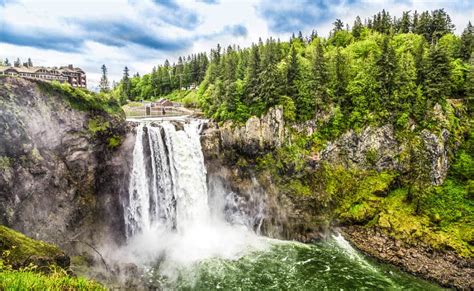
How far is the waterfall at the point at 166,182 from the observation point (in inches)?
1182

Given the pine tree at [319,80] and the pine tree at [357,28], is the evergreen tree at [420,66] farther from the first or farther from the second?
the pine tree at [357,28]

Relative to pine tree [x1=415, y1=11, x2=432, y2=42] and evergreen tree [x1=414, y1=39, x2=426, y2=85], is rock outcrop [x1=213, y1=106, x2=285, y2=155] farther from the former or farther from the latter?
pine tree [x1=415, y1=11, x2=432, y2=42]

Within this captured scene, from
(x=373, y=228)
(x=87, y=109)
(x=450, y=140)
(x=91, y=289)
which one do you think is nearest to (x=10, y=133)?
(x=87, y=109)

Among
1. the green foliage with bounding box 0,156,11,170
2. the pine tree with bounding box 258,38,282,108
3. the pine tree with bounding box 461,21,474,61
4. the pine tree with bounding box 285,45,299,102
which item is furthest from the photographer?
the pine tree with bounding box 461,21,474,61

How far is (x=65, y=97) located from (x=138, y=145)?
788cm

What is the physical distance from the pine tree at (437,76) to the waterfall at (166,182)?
29.1 metres

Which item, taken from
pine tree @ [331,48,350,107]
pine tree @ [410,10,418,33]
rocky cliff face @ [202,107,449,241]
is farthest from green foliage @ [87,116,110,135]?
pine tree @ [410,10,418,33]

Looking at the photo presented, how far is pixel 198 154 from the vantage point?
34.5 m

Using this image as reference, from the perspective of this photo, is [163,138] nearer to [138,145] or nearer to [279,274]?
[138,145]

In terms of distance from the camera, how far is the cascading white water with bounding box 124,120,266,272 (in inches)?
1128

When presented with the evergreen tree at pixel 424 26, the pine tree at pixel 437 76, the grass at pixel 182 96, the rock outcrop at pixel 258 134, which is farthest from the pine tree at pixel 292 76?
the evergreen tree at pixel 424 26

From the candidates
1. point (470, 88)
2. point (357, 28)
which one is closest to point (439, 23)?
point (357, 28)

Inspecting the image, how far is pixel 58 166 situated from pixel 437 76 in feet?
140

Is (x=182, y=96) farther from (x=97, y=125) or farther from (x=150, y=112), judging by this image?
(x=97, y=125)
